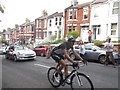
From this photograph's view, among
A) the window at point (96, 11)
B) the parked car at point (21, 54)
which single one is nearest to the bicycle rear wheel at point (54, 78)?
the parked car at point (21, 54)

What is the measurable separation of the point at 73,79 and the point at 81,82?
0.32m

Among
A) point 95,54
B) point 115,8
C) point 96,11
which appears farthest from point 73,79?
point 96,11

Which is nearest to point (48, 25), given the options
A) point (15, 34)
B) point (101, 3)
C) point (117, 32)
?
point (101, 3)

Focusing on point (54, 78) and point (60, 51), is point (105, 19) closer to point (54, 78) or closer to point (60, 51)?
point (54, 78)

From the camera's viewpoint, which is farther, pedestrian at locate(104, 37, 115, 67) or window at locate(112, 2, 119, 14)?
window at locate(112, 2, 119, 14)

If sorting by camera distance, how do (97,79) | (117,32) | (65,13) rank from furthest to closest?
Result: (65,13), (117,32), (97,79)

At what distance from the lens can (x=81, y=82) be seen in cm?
595

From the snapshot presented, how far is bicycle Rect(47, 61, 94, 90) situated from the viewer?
589cm

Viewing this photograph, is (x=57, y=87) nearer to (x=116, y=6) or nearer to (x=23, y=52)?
(x=23, y=52)

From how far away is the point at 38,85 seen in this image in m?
7.37

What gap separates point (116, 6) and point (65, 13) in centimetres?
1198

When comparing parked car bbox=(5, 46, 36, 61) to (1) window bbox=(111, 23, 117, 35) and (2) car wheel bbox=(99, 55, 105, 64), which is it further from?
(1) window bbox=(111, 23, 117, 35)

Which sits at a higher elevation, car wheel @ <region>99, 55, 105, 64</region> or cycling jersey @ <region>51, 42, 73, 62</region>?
cycling jersey @ <region>51, 42, 73, 62</region>

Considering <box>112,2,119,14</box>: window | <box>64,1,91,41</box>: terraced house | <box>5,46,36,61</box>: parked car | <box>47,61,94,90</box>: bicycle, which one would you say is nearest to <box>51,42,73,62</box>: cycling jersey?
<box>47,61,94,90</box>: bicycle
